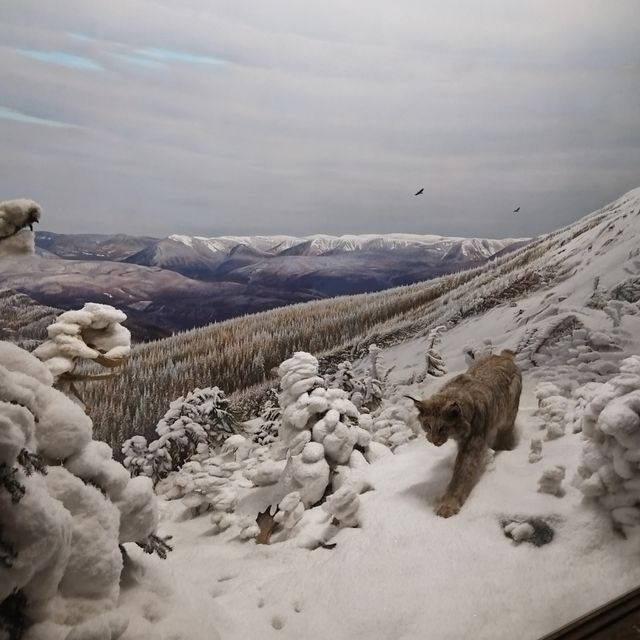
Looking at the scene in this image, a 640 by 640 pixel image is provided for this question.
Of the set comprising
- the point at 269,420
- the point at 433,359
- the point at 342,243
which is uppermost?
the point at 342,243

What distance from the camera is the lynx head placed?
254 cm

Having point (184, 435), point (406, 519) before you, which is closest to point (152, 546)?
point (184, 435)

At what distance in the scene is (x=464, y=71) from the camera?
293 centimetres

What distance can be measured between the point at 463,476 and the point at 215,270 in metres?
1.62

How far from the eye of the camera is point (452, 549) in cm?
227

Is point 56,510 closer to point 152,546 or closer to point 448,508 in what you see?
point 152,546

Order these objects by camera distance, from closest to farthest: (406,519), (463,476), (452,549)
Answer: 1. (452,549)
2. (406,519)
3. (463,476)

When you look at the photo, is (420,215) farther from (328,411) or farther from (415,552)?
(415,552)

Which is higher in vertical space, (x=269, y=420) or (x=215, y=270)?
(x=215, y=270)

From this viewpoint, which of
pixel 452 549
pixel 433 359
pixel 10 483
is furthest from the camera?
pixel 433 359

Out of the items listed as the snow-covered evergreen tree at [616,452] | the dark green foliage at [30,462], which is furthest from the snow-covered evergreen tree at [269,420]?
the dark green foliage at [30,462]

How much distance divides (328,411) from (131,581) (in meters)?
1.43

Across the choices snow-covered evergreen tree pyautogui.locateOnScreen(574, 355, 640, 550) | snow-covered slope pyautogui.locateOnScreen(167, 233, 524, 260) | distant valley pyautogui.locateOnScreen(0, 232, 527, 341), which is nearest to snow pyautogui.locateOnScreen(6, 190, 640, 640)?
snow-covered evergreen tree pyautogui.locateOnScreen(574, 355, 640, 550)

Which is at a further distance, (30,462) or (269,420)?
(269,420)
